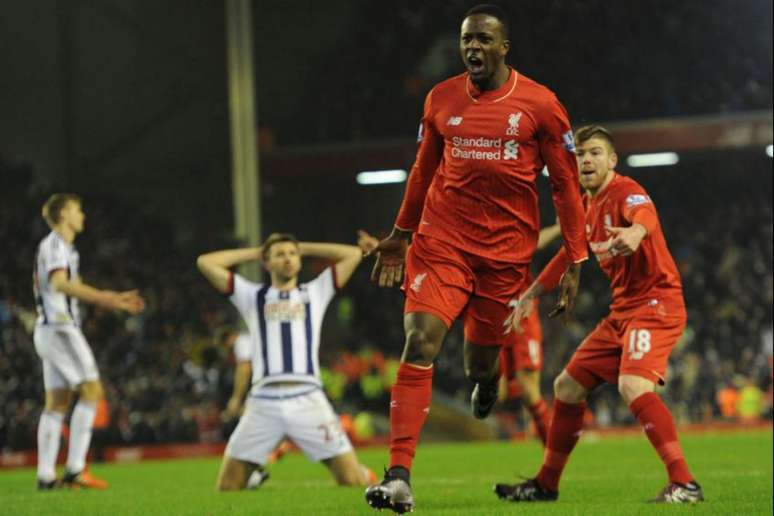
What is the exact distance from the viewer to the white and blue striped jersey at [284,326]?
851cm

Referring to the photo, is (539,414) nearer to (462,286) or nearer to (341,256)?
(341,256)

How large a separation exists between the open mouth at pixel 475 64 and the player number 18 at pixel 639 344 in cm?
171

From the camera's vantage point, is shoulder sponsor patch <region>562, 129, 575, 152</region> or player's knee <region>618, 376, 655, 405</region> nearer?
shoulder sponsor patch <region>562, 129, 575, 152</region>

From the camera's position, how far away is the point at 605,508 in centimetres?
602

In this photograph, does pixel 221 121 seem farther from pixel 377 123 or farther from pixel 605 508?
pixel 605 508

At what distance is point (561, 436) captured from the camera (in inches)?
268

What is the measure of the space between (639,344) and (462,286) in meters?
1.21

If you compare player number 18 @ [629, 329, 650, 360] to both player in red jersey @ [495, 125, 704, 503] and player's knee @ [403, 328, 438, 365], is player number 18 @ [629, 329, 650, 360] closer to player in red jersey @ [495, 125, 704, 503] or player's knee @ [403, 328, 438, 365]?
player in red jersey @ [495, 125, 704, 503]

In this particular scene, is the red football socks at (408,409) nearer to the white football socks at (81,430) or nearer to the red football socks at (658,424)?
the red football socks at (658,424)

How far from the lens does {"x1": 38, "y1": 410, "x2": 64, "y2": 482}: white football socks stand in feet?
31.2

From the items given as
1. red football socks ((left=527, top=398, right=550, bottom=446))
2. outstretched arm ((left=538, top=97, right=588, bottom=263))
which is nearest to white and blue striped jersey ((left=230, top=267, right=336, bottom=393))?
red football socks ((left=527, top=398, right=550, bottom=446))

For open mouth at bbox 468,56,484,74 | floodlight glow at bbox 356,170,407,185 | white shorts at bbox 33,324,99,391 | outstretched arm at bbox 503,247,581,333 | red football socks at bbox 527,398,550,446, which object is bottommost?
red football socks at bbox 527,398,550,446

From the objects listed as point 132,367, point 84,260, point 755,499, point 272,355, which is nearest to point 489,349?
point 755,499

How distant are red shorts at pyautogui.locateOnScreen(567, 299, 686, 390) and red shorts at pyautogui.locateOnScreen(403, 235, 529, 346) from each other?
2.49ft
